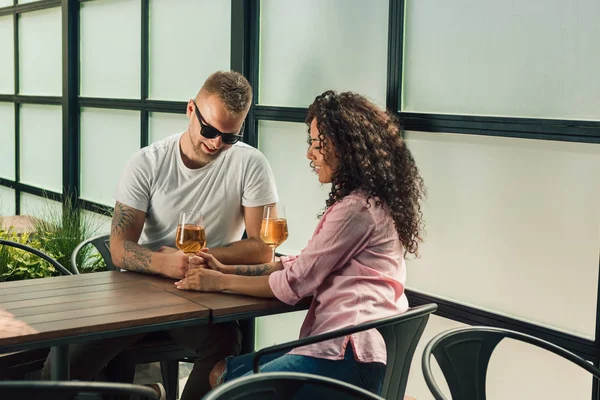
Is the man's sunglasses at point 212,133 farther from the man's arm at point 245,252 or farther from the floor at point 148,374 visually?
the floor at point 148,374

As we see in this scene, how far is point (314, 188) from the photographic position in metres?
3.80

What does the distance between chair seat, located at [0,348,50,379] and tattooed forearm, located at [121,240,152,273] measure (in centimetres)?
45

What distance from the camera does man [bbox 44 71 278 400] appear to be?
3.00 m

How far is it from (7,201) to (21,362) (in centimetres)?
462

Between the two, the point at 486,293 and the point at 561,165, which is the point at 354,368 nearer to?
the point at 486,293

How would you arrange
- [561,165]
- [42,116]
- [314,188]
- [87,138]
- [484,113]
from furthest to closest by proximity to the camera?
1. [42,116]
2. [87,138]
3. [314,188]
4. [484,113]
5. [561,165]

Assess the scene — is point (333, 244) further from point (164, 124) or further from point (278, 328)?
point (164, 124)

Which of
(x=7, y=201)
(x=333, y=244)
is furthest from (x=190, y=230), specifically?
(x=7, y=201)

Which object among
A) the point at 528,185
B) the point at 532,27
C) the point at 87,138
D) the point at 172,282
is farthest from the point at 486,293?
the point at 87,138

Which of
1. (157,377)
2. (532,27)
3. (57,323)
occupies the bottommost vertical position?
(157,377)

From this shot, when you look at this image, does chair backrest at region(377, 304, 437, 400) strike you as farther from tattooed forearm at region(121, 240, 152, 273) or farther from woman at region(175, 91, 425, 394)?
tattooed forearm at region(121, 240, 152, 273)

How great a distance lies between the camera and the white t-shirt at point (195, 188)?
3217 mm

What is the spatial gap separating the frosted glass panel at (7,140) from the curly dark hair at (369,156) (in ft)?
17.0

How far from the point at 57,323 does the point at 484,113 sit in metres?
1.66
